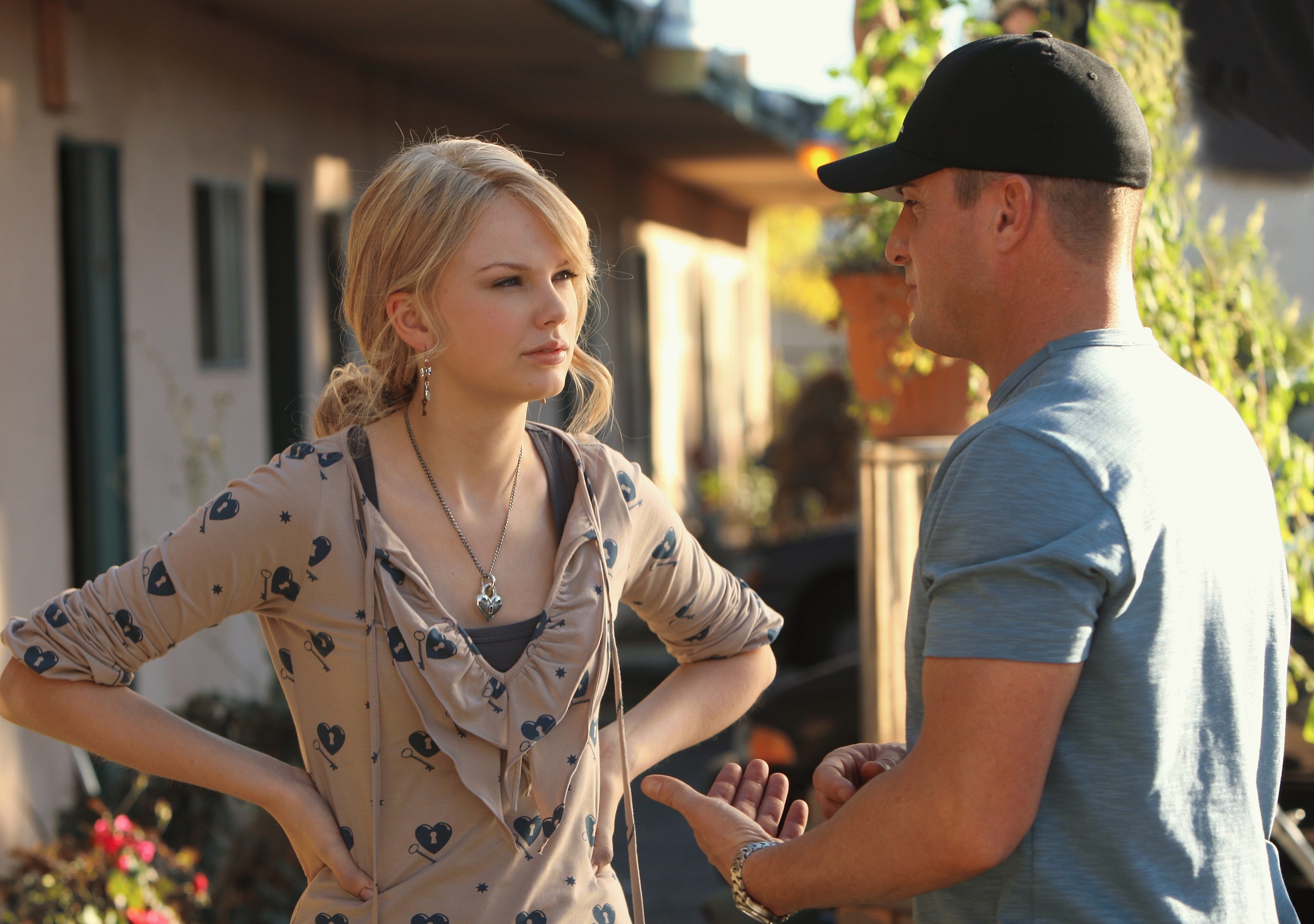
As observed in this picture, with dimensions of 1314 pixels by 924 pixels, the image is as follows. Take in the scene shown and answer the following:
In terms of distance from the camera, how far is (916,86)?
3.51m

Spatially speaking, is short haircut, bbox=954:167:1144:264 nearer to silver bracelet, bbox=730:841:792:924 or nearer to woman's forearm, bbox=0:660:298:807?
silver bracelet, bbox=730:841:792:924

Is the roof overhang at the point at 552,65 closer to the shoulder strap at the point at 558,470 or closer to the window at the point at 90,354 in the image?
the window at the point at 90,354

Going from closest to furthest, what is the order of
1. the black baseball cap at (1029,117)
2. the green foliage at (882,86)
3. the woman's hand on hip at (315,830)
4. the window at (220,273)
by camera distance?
the black baseball cap at (1029,117) → the woman's hand on hip at (315,830) → the green foliage at (882,86) → the window at (220,273)

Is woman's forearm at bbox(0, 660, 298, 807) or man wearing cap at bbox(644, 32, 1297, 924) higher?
man wearing cap at bbox(644, 32, 1297, 924)

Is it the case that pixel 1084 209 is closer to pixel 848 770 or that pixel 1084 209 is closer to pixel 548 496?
pixel 848 770

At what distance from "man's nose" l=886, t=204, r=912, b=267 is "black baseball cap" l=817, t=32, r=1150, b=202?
0.08 meters

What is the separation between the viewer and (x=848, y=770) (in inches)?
67.8

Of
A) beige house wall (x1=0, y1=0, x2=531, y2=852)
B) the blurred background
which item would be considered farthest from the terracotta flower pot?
beige house wall (x1=0, y1=0, x2=531, y2=852)

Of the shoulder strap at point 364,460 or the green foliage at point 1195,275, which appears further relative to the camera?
the green foliage at point 1195,275

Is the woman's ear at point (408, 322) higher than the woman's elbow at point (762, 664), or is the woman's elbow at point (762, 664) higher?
the woman's ear at point (408, 322)

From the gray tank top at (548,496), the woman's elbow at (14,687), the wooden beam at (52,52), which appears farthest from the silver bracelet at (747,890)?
the wooden beam at (52,52)

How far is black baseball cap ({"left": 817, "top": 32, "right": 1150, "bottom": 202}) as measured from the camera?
1.46 metres

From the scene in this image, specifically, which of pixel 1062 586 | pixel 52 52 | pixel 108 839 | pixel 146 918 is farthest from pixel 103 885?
pixel 1062 586

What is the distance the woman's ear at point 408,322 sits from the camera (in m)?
2.01
